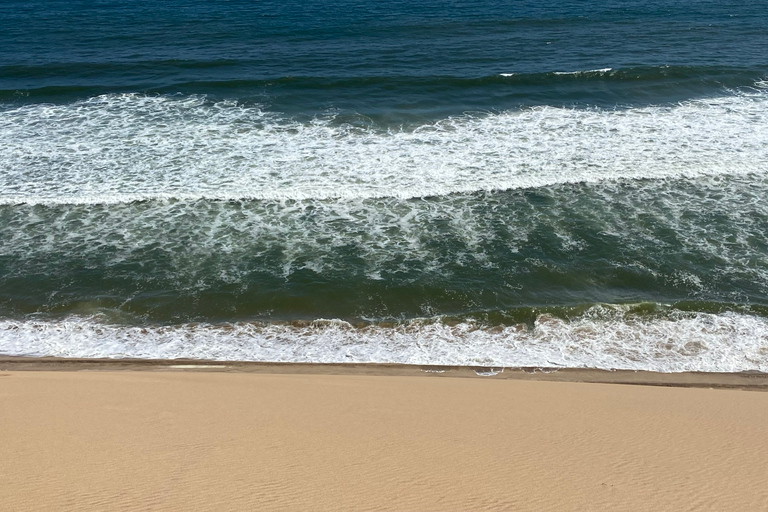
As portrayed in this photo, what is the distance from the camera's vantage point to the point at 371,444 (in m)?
8.31

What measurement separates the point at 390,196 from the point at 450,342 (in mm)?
6300

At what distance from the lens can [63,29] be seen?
32.8 m

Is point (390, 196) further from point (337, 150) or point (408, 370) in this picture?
point (408, 370)

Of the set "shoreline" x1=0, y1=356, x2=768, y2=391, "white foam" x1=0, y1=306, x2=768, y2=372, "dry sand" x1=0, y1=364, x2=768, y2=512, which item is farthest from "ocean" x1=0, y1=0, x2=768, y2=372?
"dry sand" x1=0, y1=364, x2=768, y2=512

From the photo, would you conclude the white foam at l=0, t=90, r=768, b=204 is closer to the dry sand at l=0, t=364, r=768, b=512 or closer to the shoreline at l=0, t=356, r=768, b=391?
the shoreline at l=0, t=356, r=768, b=391

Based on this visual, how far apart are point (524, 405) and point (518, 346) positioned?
2.50 meters

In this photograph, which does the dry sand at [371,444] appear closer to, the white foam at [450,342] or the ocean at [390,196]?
the white foam at [450,342]

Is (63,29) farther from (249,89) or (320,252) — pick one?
(320,252)

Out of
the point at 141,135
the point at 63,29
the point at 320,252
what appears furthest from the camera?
the point at 63,29

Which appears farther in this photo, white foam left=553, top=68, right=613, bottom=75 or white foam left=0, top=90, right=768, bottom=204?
white foam left=553, top=68, right=613, bottom=75

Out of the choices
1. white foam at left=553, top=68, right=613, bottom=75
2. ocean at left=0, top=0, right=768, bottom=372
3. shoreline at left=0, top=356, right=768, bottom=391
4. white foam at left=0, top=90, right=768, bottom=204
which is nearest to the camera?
shoreline at left=0, top=356, right=768, bottom=391

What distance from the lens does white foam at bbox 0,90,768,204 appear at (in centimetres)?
1819

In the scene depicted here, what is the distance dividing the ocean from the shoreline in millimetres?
240

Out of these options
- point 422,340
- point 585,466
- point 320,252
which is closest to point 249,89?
point 320,252
